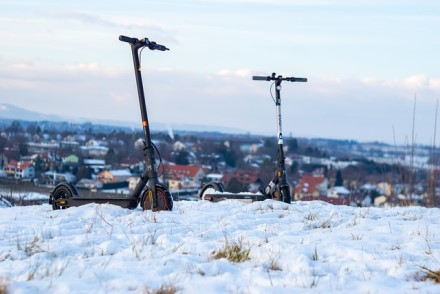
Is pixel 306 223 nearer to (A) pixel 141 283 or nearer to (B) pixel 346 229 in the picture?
(B) pixel 346 229

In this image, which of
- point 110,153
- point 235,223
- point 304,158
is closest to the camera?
point 235,223

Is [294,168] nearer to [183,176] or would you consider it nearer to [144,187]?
[183,176]

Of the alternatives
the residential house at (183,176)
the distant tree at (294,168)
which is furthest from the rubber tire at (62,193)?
the distant tree at (294,168)

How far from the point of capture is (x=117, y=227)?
18.0ft

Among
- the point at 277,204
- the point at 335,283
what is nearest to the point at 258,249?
the point at 335,283

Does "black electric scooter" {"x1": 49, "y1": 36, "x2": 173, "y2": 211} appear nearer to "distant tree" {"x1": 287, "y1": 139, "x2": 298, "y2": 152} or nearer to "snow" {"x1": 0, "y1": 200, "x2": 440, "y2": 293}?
"snow" {"x1": 0, "y1": 200, "x2": 440, "y2": 293}

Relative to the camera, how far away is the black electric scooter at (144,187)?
22.9 feet

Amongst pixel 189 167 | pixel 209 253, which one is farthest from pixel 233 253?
pixel 189 167

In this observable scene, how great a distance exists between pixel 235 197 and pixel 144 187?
2.05 metres

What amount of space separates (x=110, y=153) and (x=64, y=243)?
157ft

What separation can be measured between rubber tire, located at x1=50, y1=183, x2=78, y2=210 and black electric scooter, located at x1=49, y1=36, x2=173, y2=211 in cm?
8

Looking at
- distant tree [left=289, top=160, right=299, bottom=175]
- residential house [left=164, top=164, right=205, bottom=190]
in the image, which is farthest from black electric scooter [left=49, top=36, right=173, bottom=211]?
distant tree [left=289, top=160, right=299, bottom=175]

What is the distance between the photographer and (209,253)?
170 inches

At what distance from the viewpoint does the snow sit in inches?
140
